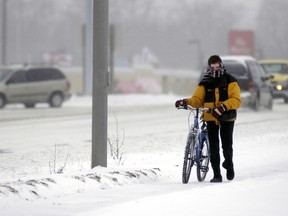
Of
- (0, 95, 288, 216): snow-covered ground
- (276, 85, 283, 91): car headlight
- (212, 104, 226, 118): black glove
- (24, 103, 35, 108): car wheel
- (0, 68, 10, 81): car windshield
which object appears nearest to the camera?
(0, 95, 288, 216): snow-covered ground

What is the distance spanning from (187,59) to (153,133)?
157m

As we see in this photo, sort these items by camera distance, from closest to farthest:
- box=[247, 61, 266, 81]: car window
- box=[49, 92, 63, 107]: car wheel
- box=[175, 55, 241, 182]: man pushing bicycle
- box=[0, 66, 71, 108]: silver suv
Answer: box=[175, 55, 241, 182]: man pushing bicycle → box=[247, 61, 266, 81]: car window → box=[0, 66, 71, 108]: silver suv → box=[49, 92, 63, 107]: car wheel

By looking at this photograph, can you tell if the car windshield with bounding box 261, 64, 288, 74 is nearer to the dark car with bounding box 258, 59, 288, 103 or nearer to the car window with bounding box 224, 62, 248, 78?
the dark car with bounding box 258, 59, 288, 103

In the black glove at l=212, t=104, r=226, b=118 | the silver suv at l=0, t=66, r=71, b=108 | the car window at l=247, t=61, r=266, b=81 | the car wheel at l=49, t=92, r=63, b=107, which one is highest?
the black glove at l=212, t=104, r=226, b=118

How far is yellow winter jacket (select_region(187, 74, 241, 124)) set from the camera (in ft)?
41.0

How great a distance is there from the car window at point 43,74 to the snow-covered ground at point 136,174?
1008 centimetres

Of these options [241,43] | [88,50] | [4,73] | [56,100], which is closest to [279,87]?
[56,100]

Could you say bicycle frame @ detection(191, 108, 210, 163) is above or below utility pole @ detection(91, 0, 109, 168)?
below

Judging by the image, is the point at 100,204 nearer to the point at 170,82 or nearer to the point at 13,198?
the point at 13,198

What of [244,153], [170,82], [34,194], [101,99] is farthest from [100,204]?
[170,82]

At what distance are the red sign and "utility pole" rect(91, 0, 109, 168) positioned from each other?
59.0 metres

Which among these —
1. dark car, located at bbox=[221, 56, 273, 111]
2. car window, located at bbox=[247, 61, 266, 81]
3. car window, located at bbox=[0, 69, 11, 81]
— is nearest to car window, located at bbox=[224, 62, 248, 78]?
dark car, located at bbox=[221, 56, 273, 111]

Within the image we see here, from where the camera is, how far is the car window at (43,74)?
3719cm

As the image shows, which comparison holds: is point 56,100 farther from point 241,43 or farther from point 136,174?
point 241,43
